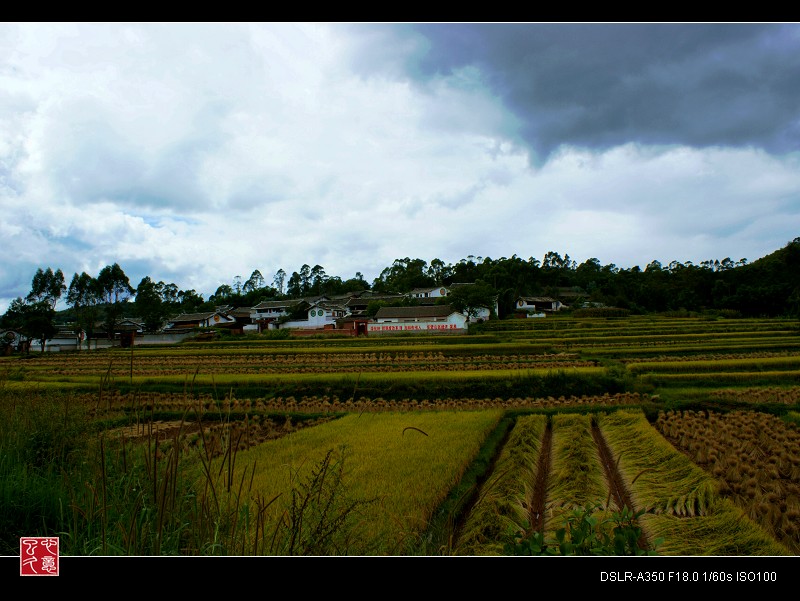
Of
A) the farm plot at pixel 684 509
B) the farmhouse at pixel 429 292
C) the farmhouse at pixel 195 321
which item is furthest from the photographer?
the farmhouse at pixel 429 292

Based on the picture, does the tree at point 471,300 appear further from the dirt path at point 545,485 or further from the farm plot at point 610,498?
the dirt path at point 545,485

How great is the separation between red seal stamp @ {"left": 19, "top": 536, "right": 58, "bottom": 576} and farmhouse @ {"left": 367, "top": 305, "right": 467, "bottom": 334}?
50.2 m

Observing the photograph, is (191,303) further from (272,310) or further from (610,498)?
(610,498)

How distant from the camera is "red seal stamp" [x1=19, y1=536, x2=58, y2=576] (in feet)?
4.98

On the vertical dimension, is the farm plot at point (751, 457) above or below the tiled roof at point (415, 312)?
below

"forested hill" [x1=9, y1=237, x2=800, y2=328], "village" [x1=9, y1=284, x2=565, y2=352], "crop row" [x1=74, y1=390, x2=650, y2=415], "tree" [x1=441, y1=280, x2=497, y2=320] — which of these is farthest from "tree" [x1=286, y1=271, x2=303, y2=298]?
"crop row" [x1=74, y1=390, x2=650, y2=415]

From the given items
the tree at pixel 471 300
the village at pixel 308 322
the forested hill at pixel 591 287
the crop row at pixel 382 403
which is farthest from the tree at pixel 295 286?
the crop row at pixel 382 403

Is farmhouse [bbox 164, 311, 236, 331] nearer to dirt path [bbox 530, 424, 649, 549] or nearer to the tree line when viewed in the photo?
the tree line
